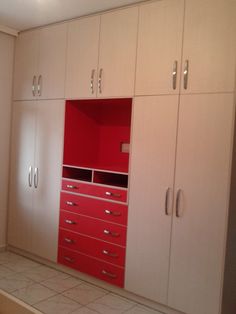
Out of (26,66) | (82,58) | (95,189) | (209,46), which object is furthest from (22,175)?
(209,46)

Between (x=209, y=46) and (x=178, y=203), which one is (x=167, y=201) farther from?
(x=209, y=46)

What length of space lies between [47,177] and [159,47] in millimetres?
1675

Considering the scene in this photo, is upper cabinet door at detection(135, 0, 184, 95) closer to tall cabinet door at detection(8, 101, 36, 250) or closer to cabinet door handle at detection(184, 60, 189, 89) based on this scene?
cabinet door handle at detection(184, 60, 189, 89)

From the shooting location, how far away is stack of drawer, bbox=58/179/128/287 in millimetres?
2787

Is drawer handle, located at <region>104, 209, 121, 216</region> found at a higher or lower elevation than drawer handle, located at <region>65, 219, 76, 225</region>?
higher

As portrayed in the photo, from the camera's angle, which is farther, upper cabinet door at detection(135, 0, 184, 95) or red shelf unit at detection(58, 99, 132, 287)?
red shelf unit at detection(58, 99, 132, 287)

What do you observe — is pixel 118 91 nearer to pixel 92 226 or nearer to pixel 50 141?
pixel 50 141

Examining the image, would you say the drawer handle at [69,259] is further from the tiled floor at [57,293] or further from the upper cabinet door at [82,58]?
the upper cabinet door at [82,58]

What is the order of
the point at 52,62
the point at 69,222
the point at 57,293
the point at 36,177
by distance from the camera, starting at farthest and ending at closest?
the point at 36,177 → the point at 52,62 → the point at 69,222 → the point at 57,293

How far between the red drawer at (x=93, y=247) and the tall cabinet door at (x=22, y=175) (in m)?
0.55

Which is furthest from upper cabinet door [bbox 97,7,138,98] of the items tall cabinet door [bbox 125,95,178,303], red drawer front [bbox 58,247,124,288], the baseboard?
the baseboard

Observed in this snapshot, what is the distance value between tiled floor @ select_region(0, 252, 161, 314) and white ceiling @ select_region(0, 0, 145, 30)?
2463mm

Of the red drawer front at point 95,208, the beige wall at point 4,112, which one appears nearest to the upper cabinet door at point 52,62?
the beige wall at point 4,112

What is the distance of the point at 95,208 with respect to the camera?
294cm
